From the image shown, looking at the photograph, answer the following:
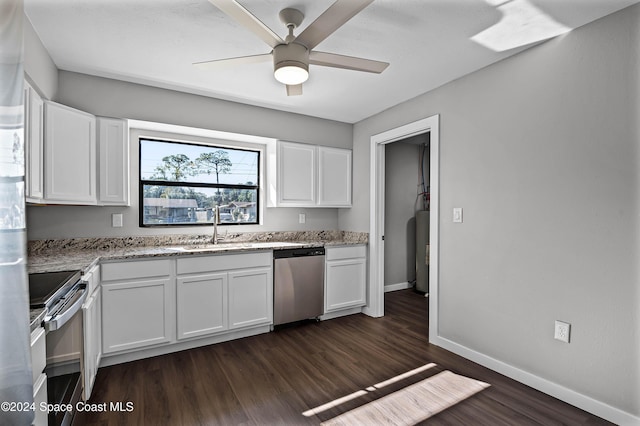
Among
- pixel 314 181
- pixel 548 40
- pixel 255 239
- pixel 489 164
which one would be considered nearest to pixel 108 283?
pixel 255 239

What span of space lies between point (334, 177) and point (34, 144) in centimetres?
287

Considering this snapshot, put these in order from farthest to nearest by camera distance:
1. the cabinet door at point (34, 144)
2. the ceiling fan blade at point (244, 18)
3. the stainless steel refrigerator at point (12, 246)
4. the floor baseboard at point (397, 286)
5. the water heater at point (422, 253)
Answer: the floor baseboard at point (397, 286) < the water heater at point (422, 253) < the cabinet door at point (34, 144) < the ceiling fan blade at point (244, 18) < the stainless steel refrigerator at point (12, 246)

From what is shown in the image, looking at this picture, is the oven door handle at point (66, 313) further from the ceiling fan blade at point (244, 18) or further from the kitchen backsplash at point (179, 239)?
the ceiling fan blade at point (244, 18)

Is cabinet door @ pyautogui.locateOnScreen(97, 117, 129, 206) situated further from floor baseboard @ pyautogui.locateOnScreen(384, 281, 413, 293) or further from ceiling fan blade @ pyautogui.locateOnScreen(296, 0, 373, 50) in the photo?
floor baseboard @ pyautogui.locateOnScreen(384, 281, 413, 293)

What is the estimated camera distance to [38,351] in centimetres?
118

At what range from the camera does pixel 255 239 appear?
3.80 meters

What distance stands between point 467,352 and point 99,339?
9.72 ft

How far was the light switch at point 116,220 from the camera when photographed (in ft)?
9.89

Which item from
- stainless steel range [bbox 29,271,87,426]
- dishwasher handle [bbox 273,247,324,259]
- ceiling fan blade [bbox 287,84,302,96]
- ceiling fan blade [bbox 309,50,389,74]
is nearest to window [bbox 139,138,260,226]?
dishwasher handle [bbox 273,247,324,259]

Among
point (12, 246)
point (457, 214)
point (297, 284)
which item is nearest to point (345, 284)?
point (297, 284)

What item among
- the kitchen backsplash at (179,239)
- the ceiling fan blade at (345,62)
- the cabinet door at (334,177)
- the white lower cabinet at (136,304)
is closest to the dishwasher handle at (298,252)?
the kitchen backsplash at (179,239)

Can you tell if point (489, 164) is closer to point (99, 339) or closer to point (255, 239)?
point (255, 239)

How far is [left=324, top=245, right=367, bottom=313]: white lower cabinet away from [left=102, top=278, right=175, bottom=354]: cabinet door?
5.50 ft

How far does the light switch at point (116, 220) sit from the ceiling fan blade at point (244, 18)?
224 cm
